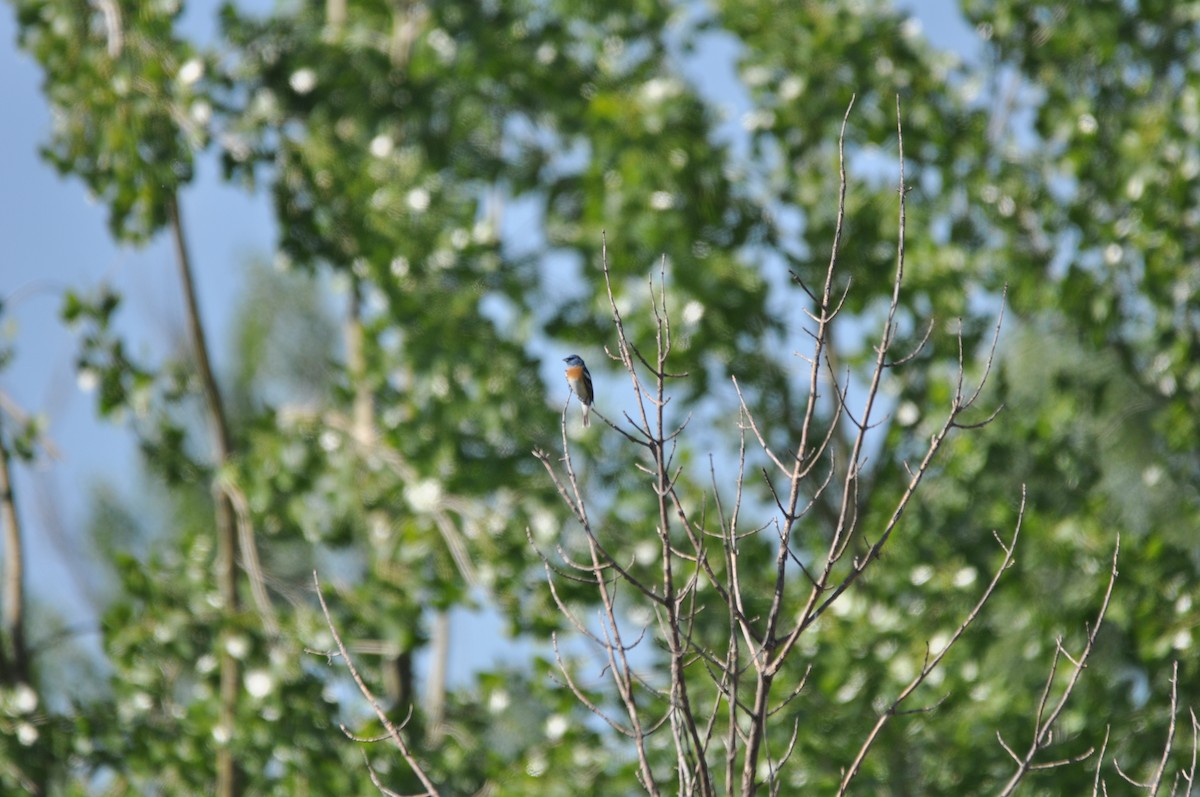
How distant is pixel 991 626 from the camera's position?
5309mm

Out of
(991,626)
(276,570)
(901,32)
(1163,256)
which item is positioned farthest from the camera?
(276,570)

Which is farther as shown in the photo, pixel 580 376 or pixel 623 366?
pixel 623 366

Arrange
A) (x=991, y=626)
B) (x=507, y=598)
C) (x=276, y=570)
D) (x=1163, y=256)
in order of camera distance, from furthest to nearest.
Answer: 1. (x=276, y=570)
2. (x=991, y=626)
3. (x=1163, y=256)
4. (x=507, y=598)

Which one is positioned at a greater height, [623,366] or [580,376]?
[623,366]

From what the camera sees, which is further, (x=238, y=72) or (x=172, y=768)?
(x=238, y=72)

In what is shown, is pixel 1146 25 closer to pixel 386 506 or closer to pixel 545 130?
pixel 545 130

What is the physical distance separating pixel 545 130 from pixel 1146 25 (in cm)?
238

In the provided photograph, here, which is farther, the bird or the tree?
the tree

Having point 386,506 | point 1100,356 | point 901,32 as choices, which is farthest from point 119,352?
point 1100,356

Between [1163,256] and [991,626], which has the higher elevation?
[1163,256]

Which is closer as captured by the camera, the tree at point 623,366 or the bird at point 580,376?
the bird at point 580,376

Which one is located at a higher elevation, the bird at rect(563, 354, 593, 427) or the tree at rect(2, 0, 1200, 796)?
the tree at rect(2, 0, 1200, 796)

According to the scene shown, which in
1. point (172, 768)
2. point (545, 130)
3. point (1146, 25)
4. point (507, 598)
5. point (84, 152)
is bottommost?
point (172, 768)

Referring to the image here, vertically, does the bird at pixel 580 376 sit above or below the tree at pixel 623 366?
below
